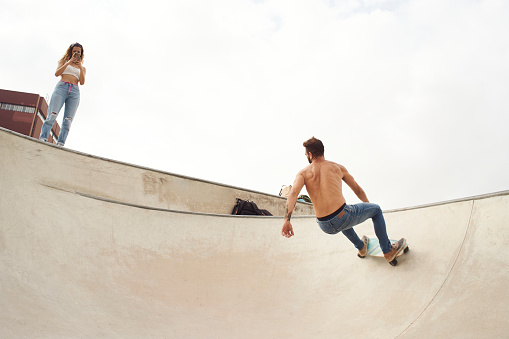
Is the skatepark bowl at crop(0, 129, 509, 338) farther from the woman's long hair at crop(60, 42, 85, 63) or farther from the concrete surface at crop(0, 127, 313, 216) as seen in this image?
the woman's long hair at crop(60, 42, 85, 63)

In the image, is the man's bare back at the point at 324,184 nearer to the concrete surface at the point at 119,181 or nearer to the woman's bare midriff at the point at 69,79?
the concrete surface at the point at 119,181

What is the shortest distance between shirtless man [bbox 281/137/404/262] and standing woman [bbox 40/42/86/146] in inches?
182

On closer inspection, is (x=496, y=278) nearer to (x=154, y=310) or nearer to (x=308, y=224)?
(x=308, y=224)

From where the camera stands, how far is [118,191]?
739cm

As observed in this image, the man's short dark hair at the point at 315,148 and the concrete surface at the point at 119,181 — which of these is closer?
the man's short dark hair at the point at 315,148

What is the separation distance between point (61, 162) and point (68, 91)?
1.22 m

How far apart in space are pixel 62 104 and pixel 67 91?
9.0 inches

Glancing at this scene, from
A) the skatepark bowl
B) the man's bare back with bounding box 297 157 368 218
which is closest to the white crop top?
the skatepark bowl

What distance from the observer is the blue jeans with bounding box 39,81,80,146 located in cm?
673

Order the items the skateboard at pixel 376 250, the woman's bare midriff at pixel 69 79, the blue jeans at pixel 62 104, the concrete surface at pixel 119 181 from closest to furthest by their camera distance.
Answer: the skateboard at pixel 376 250 < the concrete surface at pixel 119 181 < the blue jeans at pixel 62 104 < the woman's bare midriff at pixel 69 79

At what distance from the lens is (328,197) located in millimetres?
3838

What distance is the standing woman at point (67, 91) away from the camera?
6.76 metres

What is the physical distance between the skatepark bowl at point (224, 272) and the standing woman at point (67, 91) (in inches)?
32.4

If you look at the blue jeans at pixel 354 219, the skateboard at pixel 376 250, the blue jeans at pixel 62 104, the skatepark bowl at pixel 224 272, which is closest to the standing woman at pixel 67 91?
the blue jeans at pixel 62 104
